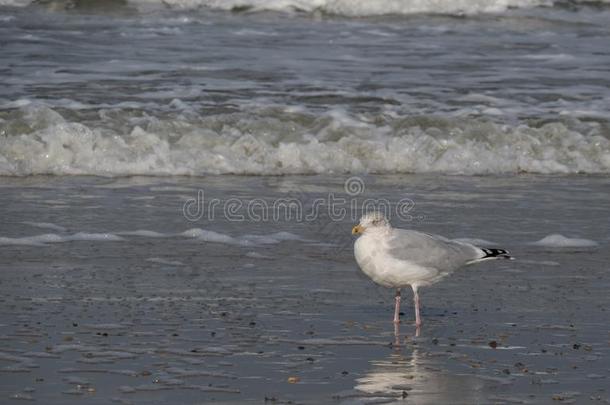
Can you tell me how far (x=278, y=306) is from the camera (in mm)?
7227

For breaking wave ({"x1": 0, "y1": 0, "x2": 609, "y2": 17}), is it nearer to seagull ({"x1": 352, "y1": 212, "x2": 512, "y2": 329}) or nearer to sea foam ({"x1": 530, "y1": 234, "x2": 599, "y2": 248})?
sea foam ({"x1": 530, "y1": 234, "x2": 599, "y2": 248})

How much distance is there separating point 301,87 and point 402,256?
8376mm

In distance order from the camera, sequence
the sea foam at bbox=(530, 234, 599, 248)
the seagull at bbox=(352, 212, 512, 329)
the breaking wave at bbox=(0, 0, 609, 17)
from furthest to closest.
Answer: the breaking wave at bbox=(0, 0, 609, 17) < the sea foam at bbox=(530, 234, 599, 248) < the seagull at bbox=(352, 212, 512, 329)

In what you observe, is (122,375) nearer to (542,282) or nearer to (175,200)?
(542,282)

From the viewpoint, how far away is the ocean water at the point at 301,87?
40.4 ft

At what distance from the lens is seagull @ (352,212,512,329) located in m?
7.07

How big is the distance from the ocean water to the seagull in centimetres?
475

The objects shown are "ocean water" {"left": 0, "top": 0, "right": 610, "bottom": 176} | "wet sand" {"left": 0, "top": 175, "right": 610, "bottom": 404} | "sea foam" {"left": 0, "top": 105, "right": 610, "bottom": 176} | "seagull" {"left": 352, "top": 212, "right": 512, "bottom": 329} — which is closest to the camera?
"wet sand" {"left": 0, "top": 175, "right": 610, "bottom": 404}

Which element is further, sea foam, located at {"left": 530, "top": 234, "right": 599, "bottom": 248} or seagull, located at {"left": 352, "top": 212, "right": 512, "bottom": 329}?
sea foam, located at {"left": 530, "top": 234, "right": 599, "bottom": 248}

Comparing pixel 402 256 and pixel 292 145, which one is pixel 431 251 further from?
pixel 292 145

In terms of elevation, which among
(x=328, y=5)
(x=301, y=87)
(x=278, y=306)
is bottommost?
(x=278, y=306)

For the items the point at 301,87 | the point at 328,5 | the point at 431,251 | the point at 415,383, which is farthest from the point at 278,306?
the point at 328,5

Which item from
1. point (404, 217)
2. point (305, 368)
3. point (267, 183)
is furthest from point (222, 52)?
point (305, 368)

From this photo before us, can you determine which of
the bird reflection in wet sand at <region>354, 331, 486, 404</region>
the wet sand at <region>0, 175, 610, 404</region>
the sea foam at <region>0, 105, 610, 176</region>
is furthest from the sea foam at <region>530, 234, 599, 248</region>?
the sea foam at <region>0, 105, 610, 176</region>
